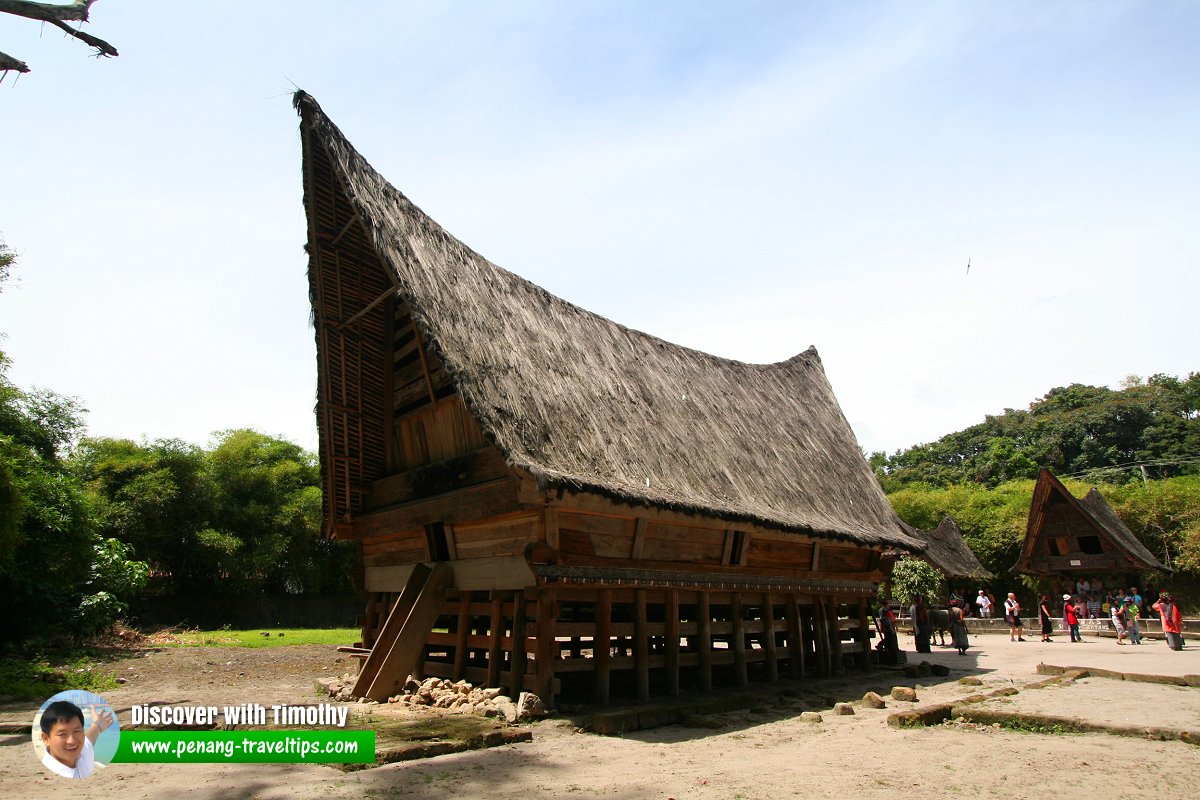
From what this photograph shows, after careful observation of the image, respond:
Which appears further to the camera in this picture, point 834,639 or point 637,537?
point 834,639

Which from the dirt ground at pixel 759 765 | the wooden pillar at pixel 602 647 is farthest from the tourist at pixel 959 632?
the wooden pillar at pixel 602 647

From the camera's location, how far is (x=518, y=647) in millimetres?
7770

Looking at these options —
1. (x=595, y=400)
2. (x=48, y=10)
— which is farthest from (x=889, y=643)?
(x=48, y=10)

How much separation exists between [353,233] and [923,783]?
8.80 metres

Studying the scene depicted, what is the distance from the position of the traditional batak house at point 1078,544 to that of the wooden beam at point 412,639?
27188 millimetres

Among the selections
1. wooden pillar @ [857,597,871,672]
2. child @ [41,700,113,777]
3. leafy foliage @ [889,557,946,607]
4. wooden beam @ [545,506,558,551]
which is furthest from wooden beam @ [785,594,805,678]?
leafy foliage @ [889,557,946,607]

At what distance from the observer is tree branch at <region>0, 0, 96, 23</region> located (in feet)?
19.7

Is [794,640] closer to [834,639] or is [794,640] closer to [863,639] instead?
[834,639]

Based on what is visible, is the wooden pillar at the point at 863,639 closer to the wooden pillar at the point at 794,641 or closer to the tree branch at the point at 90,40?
the wooden pillar at the point at 794,641

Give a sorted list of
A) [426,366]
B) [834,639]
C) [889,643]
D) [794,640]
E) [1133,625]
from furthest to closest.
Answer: [1133,625] → [889,643] → [834,639] → [794,640] → [426,366]

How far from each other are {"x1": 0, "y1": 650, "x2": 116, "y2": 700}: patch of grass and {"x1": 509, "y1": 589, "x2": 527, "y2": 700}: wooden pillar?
20.1ft

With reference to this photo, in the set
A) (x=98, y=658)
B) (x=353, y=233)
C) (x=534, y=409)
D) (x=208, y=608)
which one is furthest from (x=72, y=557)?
(x=208, y=608)

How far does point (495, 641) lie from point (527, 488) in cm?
206

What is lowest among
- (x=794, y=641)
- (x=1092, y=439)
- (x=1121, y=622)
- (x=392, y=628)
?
(x=1121, y=622)
